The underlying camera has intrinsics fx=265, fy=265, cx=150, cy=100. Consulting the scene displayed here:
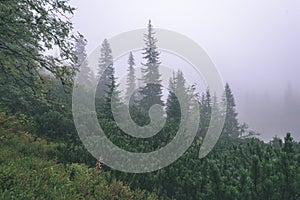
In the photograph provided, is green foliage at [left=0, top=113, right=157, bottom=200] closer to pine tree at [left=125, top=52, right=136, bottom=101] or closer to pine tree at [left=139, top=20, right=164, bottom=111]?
pine tree at [left=139, top=20, right=164, bottom=111]

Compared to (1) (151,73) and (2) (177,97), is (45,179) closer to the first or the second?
(2) (177,97)

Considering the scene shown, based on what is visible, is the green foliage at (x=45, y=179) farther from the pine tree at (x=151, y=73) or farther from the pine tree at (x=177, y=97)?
the pine tree at (x=151, y=73)

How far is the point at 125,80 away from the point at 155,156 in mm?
46621

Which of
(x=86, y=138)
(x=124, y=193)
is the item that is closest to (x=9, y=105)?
(x=86, y=138)

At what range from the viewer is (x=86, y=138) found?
31.4 feet

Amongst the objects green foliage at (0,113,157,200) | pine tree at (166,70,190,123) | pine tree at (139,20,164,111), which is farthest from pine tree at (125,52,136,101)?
green foliage at (0,113,157,200)

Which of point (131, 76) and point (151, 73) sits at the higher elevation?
point (131, 76)

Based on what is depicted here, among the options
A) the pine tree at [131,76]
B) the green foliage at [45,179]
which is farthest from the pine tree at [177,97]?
the pine tree at [131,76]

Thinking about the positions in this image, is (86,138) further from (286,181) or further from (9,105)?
(286,181)

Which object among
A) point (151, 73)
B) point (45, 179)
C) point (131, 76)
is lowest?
point (45, 179)

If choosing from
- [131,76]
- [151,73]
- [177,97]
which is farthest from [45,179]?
[131,76]

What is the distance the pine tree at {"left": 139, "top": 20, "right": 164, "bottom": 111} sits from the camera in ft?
108

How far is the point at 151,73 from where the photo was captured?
37312 millimetres

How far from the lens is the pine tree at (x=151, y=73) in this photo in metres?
32.8
